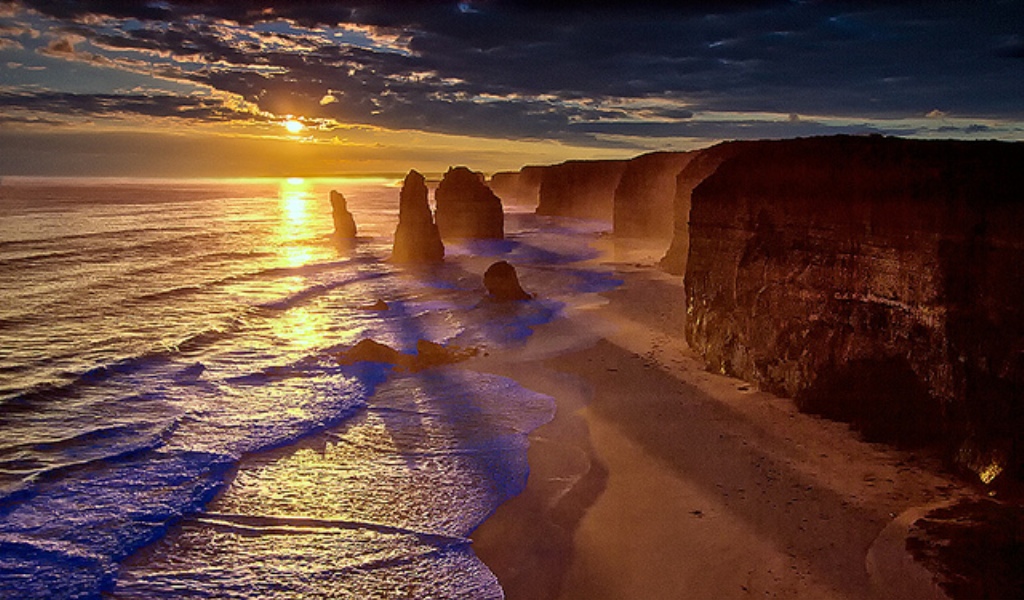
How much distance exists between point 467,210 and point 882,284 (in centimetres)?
4711

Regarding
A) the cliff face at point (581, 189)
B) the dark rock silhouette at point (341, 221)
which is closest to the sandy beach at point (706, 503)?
the dark rock silhouette at point (341, 221)

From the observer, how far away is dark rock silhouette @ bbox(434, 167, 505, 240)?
189ft

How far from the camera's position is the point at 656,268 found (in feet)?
127

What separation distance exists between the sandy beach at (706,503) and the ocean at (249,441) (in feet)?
3.13

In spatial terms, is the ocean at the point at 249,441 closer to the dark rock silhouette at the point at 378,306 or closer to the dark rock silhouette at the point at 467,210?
the dark rock silhouette at the point at 378,306

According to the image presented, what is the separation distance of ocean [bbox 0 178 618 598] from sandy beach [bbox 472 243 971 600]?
3.13ft

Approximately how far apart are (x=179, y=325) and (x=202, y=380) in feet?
26.0

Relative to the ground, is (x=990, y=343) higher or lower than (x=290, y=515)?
higher

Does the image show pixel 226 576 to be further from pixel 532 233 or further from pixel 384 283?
pixel 532 233

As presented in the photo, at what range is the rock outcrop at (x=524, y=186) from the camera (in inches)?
5861

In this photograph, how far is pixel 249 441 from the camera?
44.8 ft

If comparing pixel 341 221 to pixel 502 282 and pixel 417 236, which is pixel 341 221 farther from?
pixel 502 282

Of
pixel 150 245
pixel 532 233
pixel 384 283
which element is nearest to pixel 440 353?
pixel 384 283

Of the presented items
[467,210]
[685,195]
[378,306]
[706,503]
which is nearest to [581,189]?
[467,210]
